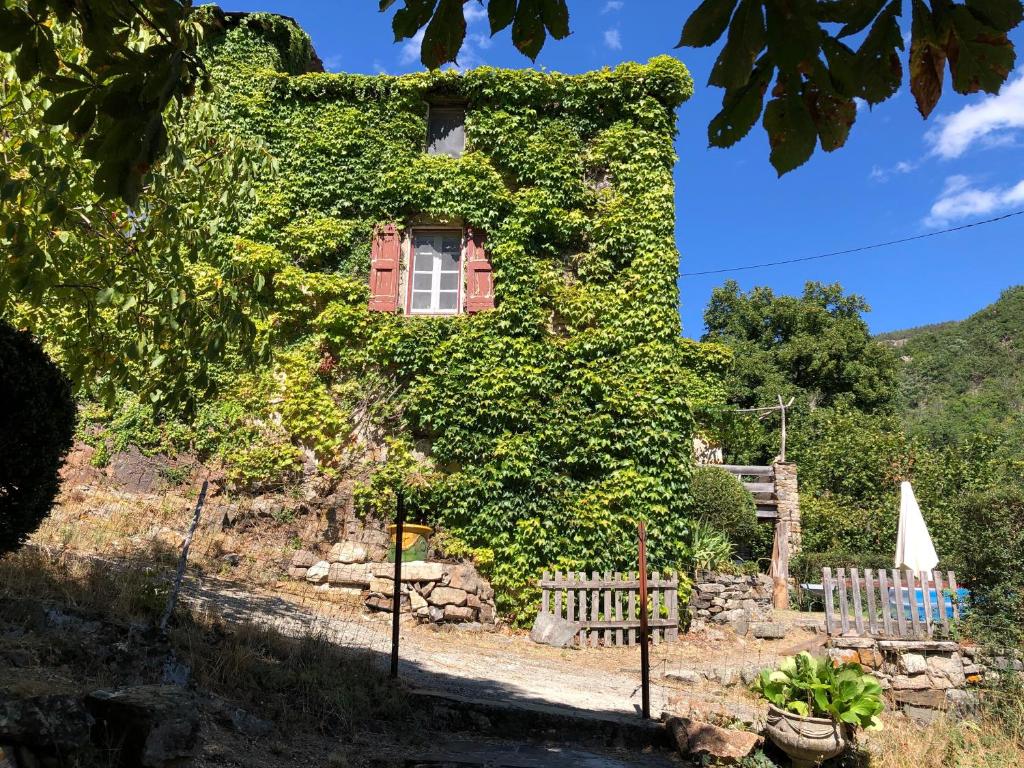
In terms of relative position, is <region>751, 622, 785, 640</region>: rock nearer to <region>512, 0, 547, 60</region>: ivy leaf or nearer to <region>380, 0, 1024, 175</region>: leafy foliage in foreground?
<region>380, 0, 1024, 175</region>: leafy foliage in foreground

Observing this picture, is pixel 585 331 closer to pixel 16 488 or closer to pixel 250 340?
pixel 250 340

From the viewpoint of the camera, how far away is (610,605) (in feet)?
31.7

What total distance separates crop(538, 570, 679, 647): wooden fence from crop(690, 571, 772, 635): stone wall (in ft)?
2.03

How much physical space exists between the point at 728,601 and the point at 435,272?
6635mm

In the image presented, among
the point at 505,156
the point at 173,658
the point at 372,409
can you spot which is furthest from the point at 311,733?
the point at 505,156

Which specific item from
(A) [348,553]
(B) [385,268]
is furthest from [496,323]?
(A) [348,553]

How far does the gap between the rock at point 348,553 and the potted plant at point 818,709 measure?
6.16m

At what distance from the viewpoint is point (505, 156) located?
11.6 m

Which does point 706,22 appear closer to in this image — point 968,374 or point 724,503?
point 724,503

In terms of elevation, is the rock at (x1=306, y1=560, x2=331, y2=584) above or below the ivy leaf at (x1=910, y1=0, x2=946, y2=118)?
below

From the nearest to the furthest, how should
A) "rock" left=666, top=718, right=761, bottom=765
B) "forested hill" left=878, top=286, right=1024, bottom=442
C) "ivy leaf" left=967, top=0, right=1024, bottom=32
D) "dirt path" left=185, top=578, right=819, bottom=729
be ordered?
1. "ivy leaf" left=967, top=0, right=1024, bottom=32
2. "rock" left=666, top=718, right=761, bottom=765
3. "dirt path" left=185, top=578, right=819, bottom=729
4. "forested hill" left=878, top=286, right=1024, bottom=442

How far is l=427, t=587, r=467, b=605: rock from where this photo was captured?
9.55 metres

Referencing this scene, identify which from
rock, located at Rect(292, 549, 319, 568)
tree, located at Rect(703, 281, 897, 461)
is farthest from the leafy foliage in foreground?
tree, located at Rect(703, 281, 897, 461)

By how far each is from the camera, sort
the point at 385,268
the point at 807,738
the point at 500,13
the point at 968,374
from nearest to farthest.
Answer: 1. the point at 500,13
2. the point at 807,738
3. the point at 385,268
4. the point at 968,374
